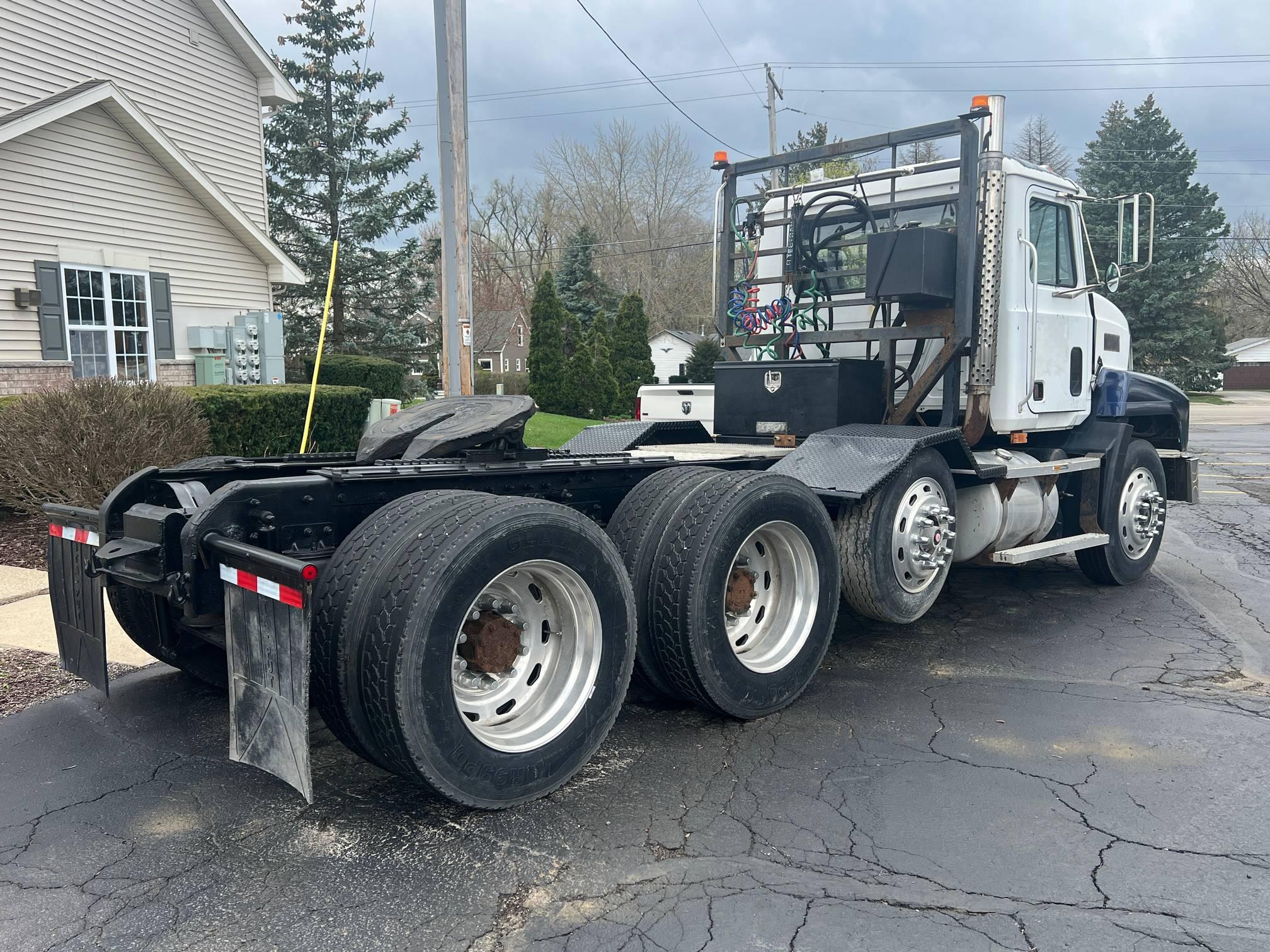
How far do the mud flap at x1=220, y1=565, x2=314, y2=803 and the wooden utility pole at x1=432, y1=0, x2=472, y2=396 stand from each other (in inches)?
310

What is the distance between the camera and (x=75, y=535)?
420cm

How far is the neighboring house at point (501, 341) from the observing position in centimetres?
5750

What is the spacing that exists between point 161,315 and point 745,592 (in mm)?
13347

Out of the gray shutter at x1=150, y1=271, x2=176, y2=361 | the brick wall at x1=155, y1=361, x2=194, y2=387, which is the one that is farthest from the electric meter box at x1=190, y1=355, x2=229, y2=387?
the gray shutter at x1=150, y1=271, x2=176, y2=361

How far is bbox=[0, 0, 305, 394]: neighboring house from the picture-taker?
13055 mm

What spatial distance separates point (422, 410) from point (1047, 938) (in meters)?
3.54

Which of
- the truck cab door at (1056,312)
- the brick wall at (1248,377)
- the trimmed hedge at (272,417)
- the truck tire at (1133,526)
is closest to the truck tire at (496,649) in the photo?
the truck cab door at (1056,312)

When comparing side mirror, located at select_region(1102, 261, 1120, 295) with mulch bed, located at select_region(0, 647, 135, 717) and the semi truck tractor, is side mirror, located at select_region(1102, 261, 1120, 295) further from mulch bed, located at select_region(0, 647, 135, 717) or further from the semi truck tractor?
mulch bed, located at select_region(0, 647, 135, 717)

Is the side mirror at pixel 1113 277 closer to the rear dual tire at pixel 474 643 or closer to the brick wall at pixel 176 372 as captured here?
the rear dual tire at pixel 474 643

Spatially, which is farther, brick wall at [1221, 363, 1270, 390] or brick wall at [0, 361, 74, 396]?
brick wall at [1221, 363, 1270, 390]

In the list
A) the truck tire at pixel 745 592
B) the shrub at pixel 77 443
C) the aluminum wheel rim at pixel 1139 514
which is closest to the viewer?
the truck tire at pixel 745 592

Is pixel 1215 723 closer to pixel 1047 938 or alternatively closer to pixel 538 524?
pixel 1047 938

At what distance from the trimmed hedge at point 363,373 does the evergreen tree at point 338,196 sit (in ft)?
24.3

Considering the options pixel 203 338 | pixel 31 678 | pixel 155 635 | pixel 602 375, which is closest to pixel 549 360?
pixel 602 375
